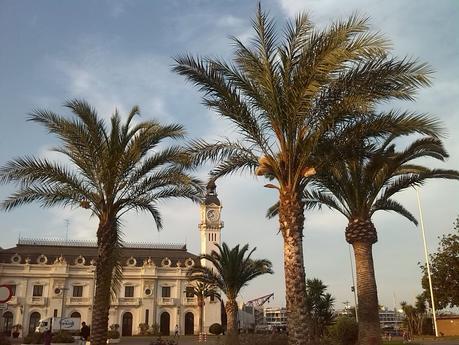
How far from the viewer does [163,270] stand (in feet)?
255

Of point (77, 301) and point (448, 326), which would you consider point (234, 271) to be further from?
point (77, 301)

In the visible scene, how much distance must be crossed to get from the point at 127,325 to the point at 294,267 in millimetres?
66739

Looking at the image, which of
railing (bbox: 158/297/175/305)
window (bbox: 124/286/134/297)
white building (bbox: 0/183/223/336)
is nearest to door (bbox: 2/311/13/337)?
white building (bbox: 0/183/223/336)

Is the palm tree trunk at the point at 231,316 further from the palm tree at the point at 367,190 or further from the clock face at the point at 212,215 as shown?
the clock face at the point at 212,215

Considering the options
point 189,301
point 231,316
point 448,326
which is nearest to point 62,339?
point 231,316

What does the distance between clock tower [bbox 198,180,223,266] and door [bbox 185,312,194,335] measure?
10.3m

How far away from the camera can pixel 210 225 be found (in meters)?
82.3

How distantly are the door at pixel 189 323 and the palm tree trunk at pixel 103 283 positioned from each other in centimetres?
6199

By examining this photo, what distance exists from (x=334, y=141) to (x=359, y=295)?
26.4ft

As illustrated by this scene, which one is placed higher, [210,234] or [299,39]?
[210,234]

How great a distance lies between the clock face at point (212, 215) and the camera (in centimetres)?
8300

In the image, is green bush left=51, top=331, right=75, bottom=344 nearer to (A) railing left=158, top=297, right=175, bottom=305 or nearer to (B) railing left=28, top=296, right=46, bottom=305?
(B) railing left=28, top=296, right=46, bottom=305

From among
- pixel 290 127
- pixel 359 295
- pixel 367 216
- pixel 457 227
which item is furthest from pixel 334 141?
pixel 457 227

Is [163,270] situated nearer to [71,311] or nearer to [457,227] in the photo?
[71,311]
